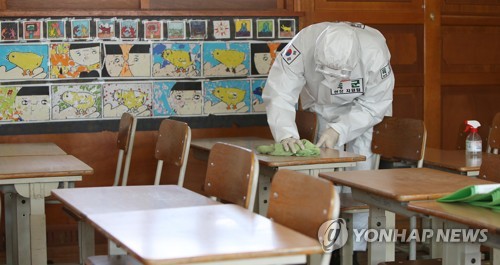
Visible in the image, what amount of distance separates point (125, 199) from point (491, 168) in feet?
4.40

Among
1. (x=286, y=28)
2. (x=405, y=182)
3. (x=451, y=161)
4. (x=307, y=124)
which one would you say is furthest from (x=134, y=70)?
(x=405, y=182)

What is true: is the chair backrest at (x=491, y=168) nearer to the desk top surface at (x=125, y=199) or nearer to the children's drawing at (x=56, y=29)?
the desk top surface at (x=125, y=199)

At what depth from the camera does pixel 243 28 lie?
5.66 m

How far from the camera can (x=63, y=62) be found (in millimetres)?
5316

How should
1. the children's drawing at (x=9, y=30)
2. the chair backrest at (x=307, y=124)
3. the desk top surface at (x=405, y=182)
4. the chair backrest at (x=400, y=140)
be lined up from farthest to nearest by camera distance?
the children's drawing at (x=9, y=30)
the chair backrest at (x=307, y=124)
the chair backrest at (x=400, y=140)
the desk top surface at (x=405, y=182)

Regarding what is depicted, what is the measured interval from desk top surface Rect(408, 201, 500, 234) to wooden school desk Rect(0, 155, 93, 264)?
164cm

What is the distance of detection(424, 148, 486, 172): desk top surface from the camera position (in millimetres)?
4262

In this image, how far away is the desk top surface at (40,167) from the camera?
386 cm

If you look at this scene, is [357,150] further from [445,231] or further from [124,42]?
[445,231]

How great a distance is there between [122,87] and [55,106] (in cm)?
41

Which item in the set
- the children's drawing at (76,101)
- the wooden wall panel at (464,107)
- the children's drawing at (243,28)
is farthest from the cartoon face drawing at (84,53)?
the wooden wall panel at (464,107)

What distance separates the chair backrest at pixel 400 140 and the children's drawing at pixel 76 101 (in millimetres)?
1670

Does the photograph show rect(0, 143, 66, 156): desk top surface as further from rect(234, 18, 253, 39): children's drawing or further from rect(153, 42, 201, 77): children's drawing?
rect(234, 18, 253, 39): children's drawing

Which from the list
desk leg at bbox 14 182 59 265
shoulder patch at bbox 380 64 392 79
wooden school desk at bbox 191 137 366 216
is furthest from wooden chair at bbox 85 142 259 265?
shoulder patch at bbox 380 64 392 79
